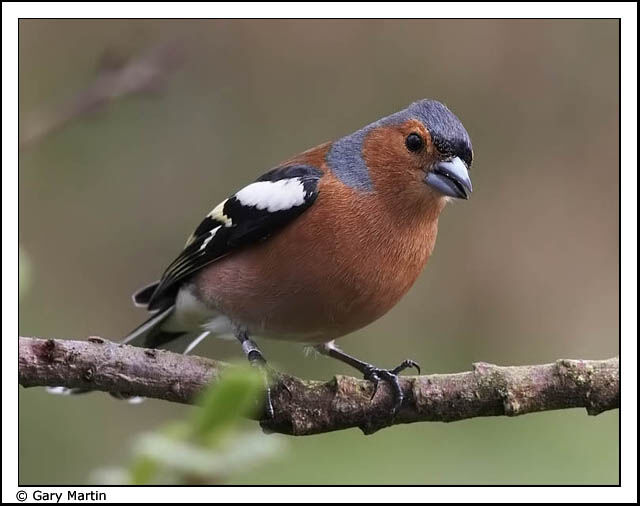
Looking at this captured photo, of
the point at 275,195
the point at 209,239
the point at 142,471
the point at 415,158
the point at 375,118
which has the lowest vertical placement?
the point at 142,471

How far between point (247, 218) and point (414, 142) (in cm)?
93

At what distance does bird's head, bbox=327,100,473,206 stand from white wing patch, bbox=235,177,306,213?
241 millimetres

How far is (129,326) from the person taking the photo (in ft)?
20.5

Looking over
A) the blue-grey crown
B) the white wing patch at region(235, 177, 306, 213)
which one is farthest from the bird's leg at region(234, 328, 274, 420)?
the blue-grey crown

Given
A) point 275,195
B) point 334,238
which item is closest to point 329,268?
point 334,238

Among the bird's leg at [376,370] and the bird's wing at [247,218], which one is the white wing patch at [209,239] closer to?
the bird's wing at [247,218]

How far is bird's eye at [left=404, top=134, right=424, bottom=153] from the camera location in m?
3.98

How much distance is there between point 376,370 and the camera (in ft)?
12.7

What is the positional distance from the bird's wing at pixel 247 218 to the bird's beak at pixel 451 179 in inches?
23.1

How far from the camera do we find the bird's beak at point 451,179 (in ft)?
12.4

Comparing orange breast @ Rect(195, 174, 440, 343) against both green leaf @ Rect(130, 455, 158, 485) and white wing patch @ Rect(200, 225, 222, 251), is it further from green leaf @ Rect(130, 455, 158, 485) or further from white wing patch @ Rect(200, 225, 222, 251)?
green leaf @ Rect(130, 455, 158, 485)

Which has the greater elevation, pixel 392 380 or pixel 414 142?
pixel 414 142

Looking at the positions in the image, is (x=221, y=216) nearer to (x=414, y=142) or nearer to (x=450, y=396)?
(x=414, y=142)

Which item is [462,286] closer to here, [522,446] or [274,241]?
[522,446]
